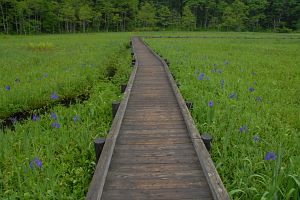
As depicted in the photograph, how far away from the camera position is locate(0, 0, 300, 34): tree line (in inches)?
2234

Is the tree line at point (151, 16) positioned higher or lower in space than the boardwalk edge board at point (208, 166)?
higher

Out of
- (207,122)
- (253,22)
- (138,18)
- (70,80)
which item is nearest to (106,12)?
(138,18)

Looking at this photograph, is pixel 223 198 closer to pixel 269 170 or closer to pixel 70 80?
pixel 269 170

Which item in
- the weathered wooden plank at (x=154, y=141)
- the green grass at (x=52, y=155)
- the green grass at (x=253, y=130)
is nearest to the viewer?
the green grass at (x=253, y=130)

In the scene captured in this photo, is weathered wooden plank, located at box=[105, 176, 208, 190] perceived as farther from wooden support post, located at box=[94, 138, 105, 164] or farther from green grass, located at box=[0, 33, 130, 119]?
green grass, located at box=[0, 33, 130, 119]

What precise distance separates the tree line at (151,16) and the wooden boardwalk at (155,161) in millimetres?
56356

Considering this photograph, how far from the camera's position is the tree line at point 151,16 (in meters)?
56.8

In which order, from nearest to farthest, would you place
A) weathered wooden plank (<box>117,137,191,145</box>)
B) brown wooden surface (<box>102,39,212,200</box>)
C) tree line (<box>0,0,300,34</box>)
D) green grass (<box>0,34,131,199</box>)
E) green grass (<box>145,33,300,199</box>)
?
brown wooden surface (<box>102,39,212,200</box>)
green grass (<box>145,33,300,199</box>)
green grass (<box>0,34,131,199</box>)
weathered wooden plank (<box>117,137,191,145</box>)
tree line (<box>0,0,300,34</box>)

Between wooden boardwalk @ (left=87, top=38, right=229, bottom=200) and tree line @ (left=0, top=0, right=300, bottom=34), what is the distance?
5636 centimetres

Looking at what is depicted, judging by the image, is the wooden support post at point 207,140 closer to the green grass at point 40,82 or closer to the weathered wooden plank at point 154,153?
the weathered wooden plank at point 154,153

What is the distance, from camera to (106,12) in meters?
63.4

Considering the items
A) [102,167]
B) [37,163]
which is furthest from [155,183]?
[37,163]

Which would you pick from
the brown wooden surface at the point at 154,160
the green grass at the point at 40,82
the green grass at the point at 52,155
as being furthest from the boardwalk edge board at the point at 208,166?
the green grass at the point at 40,82

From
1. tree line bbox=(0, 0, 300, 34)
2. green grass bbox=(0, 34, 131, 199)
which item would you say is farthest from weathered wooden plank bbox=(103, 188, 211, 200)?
tree line bbox=(0, 0, 300, 34)
